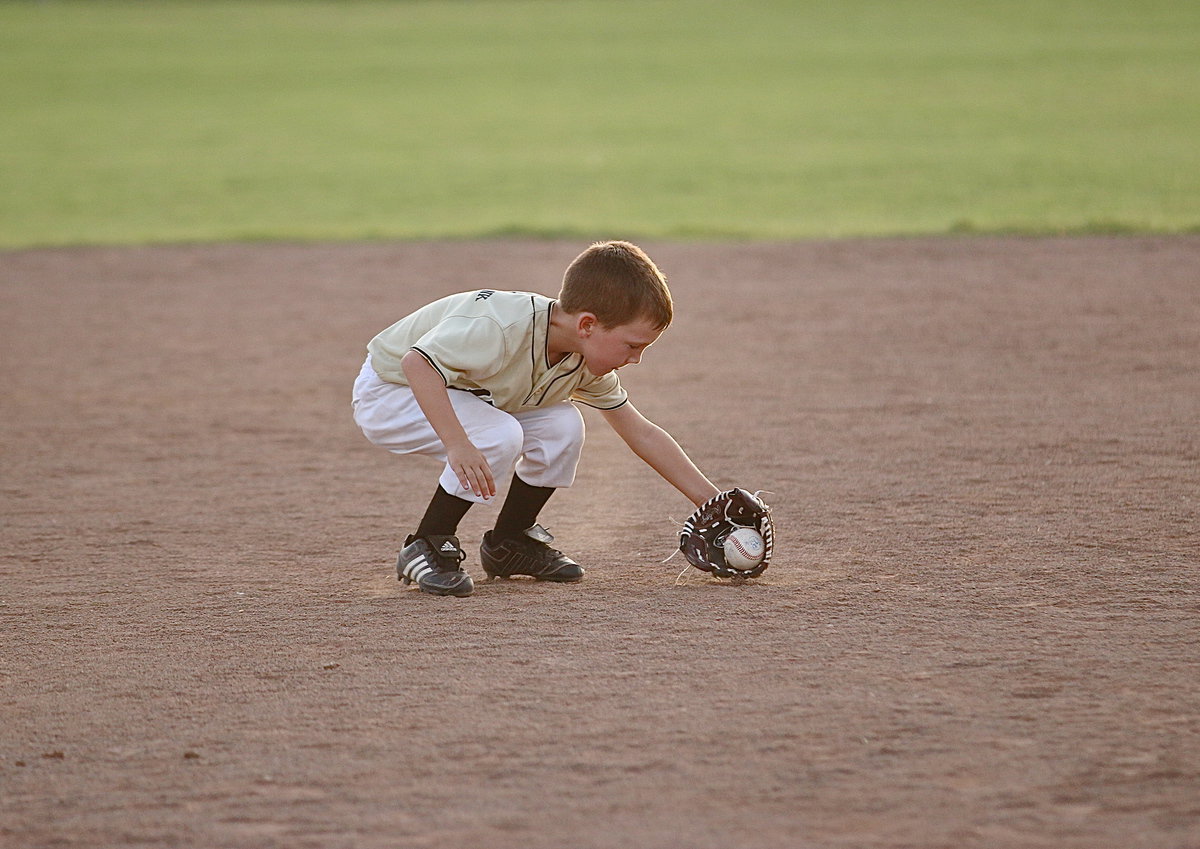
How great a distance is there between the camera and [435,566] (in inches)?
135

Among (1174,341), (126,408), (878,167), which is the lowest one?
(126,408)

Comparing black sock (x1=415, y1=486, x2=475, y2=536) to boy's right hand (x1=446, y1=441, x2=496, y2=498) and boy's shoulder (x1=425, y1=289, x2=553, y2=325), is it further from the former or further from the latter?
boy's shoulder (x1=425, y1=289, x2=553, y2=325)

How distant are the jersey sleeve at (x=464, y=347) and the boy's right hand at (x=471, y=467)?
163 mm

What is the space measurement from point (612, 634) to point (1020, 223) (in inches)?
309

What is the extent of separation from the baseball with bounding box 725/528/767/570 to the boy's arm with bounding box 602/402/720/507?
0.16 meters

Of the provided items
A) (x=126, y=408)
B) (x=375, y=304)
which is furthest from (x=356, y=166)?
(x=126, y=408)

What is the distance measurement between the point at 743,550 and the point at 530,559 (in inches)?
20.8

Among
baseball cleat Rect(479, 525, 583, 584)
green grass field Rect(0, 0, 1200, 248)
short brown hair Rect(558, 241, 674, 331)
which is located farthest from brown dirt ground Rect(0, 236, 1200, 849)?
green grass field Rect(0, 0, 1200, 248)

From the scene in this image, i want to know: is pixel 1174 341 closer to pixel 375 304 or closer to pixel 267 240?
pixel 375 304

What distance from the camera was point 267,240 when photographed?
11141mm

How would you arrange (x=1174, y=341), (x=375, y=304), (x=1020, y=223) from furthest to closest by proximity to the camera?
(x=1020, y=223) → (x=375, y=304) → (x=1174, y=341)

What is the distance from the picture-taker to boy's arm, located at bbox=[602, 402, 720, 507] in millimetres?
3549

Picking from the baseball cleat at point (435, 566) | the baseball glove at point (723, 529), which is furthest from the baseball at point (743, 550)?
the baseball cleat at point (435, 566)

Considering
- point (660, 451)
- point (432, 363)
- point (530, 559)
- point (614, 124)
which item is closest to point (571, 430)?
point (660, 451)
